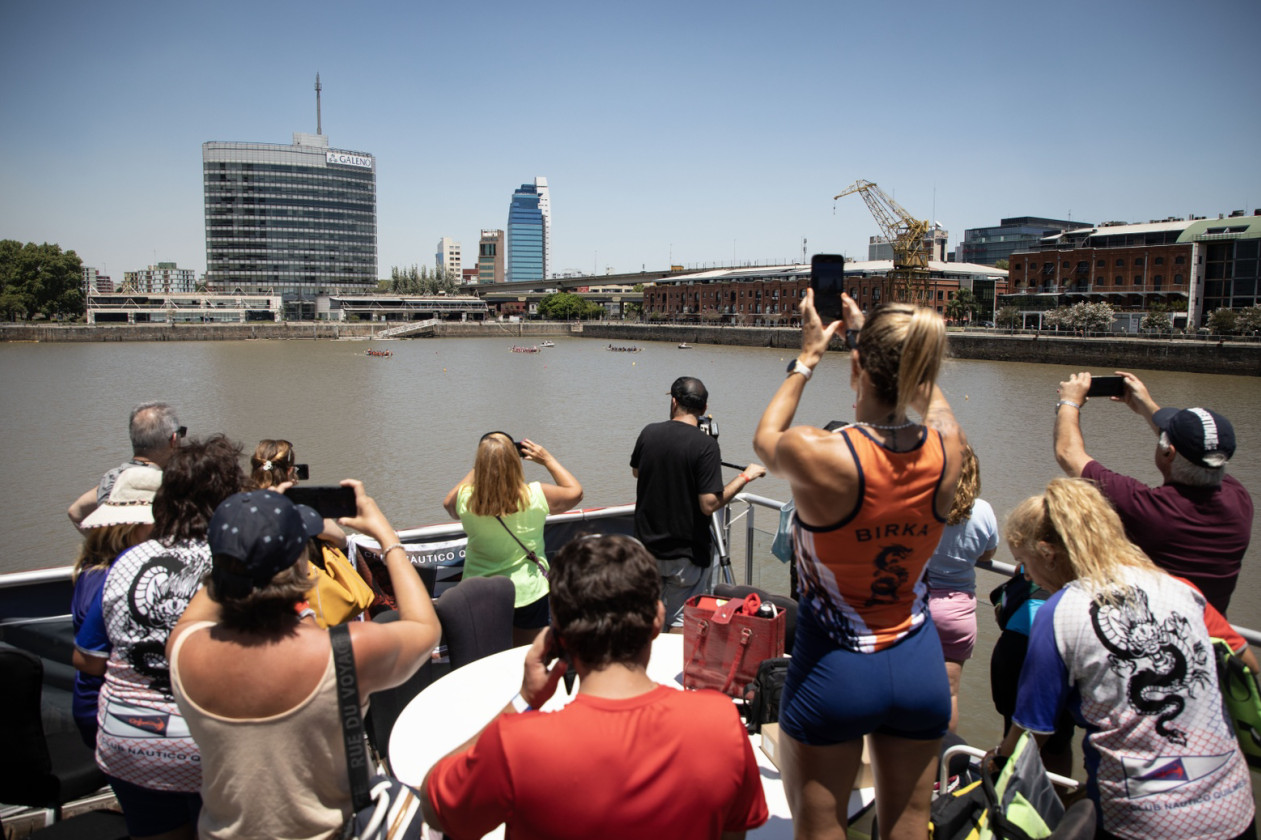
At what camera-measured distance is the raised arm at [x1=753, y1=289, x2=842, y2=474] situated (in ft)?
5.45

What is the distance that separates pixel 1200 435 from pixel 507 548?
8.27 feet

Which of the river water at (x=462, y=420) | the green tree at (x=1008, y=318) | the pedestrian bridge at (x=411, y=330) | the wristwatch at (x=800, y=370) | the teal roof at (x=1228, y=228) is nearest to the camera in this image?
the wristwatch at (x=800, y=370)

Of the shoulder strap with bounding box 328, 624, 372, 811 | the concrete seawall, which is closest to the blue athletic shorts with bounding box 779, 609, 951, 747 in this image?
the shoulder strap with bounding box 328, 624, 372, 811

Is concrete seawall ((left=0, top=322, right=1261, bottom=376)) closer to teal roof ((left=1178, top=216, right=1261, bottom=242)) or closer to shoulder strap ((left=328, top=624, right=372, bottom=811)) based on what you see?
shoulder strap ((left=328, top=624, right=372, bottom=811))

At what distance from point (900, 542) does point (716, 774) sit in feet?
2.14

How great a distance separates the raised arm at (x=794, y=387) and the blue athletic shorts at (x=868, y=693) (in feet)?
1.33

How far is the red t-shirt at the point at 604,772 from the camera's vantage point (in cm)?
122

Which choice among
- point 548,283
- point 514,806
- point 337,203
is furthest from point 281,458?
point 548,283

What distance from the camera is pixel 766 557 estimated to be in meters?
5.07

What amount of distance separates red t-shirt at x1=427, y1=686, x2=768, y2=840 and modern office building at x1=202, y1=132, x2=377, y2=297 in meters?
130

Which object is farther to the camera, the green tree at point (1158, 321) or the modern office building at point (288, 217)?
the modern office building at point (288, 217)

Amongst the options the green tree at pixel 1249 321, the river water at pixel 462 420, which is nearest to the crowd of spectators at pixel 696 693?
the river water at pixel 462 420

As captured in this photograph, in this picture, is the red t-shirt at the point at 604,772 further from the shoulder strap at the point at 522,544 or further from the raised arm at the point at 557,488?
the raised arm at the point at 557,488

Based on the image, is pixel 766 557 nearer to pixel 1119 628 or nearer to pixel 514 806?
pixel 1119 628
